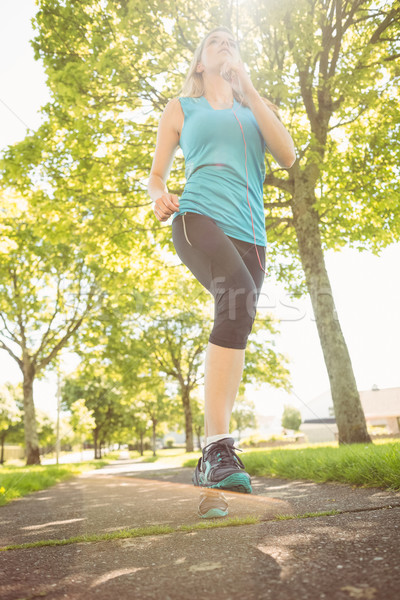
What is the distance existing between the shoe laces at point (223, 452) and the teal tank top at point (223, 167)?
3.28 ft

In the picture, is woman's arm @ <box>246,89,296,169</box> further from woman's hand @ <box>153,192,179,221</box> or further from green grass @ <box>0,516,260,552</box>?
green grass @ <box>0,516,260,552</box>

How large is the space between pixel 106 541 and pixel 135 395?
22802mm

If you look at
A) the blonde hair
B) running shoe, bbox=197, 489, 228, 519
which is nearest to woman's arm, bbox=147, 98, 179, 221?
the blonde hair

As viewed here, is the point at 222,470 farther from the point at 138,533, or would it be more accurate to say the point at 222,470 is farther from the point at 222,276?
the point at 222,276

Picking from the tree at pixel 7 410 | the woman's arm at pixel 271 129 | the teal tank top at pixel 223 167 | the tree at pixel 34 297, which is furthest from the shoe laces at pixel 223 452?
the tree at pixel 7 410

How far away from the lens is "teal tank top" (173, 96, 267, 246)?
7.59 feet

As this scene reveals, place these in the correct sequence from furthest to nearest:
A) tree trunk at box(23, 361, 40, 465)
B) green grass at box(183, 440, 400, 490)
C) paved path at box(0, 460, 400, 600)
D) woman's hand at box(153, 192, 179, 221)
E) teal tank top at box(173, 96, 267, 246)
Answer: tree trunk at box(23, 361, 40, 465), green grass at box(183, 440, 400, 490), teal tank top at box(173, 96, 267, 246), woman's hand at box(153, 192, 179, 221), paved path at box(0, 460, 400, 600)

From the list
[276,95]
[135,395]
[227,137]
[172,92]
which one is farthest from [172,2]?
[135,395]

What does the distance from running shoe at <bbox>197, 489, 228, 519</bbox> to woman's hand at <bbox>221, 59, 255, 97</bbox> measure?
2034mm

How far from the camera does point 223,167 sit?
7.84ft

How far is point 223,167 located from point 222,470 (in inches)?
58.3

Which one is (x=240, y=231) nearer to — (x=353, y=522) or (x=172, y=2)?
(x=353, y=522)

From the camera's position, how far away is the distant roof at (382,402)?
60.2 m

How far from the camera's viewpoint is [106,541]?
70.7 inches
